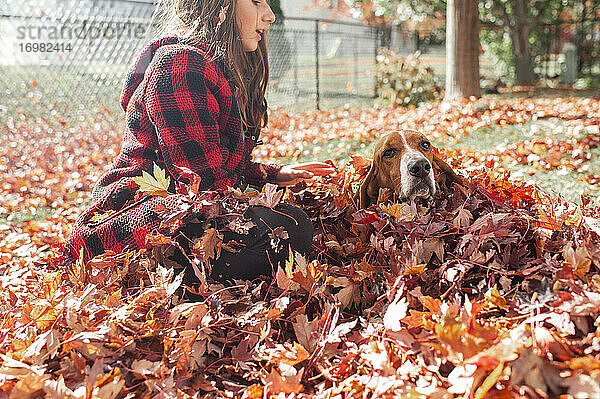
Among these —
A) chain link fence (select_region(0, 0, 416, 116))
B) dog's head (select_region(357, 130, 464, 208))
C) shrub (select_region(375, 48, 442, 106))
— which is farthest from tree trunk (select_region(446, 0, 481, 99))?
dog's head (select_region(357, 130, 464, 208))

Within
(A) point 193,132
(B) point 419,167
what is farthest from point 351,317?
(A) point 193,132

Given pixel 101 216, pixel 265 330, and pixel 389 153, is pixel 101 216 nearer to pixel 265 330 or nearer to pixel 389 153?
pixel 265 330

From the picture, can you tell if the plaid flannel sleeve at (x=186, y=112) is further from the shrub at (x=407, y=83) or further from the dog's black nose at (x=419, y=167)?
the shrub at (x=407, y=83)

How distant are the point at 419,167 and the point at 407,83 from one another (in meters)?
7.83

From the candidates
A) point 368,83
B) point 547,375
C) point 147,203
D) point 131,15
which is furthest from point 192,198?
point 368,83

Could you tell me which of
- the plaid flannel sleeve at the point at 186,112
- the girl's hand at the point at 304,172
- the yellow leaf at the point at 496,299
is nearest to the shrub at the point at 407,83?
the girl's hand at the point at 304,172

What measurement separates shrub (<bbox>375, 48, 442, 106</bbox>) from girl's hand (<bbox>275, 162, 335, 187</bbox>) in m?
7.18

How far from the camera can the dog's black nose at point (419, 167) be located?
215cm

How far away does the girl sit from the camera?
2.11 m

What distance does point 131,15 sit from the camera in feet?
24.1

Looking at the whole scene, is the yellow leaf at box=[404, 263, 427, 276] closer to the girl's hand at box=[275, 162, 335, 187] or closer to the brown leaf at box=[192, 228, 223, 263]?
the brown leaf at box=[192, 228, 223, 263]

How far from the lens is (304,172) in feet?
8.90

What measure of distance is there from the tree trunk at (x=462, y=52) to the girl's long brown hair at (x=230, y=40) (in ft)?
19.8

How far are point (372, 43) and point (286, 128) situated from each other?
22.6 feet
